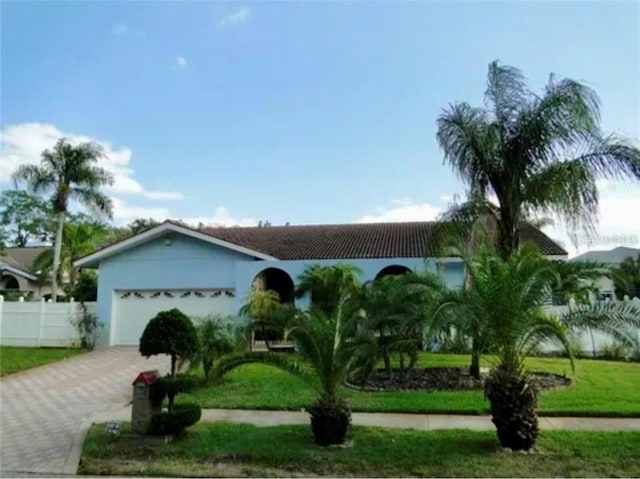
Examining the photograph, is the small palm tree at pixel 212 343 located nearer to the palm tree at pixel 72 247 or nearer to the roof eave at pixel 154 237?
the roof eave at pixel 154 237

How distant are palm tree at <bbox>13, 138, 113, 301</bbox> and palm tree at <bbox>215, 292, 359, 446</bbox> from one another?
70.3ft

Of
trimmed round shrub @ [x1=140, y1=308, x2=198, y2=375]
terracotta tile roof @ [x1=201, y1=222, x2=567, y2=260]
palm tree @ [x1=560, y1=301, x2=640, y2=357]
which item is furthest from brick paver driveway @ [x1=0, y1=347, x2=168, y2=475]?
palm tree @ [x1=560, y1=301, x2=640, y2=357]

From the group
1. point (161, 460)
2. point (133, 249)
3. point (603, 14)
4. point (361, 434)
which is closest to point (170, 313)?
point (161, 460)

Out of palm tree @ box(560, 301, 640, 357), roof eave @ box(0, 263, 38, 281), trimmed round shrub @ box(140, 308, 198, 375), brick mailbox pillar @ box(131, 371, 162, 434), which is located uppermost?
roof eave @ box(0, 263, 38, 281)

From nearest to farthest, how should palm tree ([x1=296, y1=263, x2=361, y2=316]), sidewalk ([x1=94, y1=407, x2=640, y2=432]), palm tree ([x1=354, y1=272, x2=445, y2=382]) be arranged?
1. sidewalk ([x1=94, y1=407, x2=640, y2=432])
2. palm tree ([x1=354, y1=272, x2=445, y2=382])
3. palm tree ([x1=296, y1=263, x2=361, y2=316])

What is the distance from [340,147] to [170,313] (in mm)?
12098

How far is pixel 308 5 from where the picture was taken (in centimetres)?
1138

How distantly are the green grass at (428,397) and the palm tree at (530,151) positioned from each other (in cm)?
375

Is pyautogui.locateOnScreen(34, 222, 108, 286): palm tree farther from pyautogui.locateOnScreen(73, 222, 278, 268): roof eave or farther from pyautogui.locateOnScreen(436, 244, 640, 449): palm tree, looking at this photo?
pyautogui.locateOnScreen(436, 244, 640, 449): palm tree

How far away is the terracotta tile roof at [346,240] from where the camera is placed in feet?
70.0

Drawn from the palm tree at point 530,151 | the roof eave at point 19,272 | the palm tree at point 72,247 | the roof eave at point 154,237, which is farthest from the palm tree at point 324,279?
the roof eave at point 19,272

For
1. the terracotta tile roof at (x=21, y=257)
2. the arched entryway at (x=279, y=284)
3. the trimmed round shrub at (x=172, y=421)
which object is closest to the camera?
the trimmed round shrub at (x=172, y=421)

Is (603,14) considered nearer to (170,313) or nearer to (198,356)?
(170,313)

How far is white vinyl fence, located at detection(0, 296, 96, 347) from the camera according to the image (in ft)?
67.9
